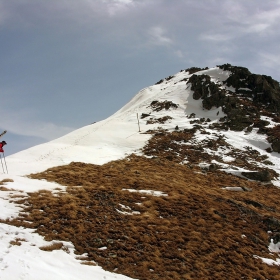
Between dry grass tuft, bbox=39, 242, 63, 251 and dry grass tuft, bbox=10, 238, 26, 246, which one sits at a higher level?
dry grass tuft, bbox=10, 238, 26, 246

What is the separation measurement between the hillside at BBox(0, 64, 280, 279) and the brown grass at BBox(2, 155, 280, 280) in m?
0.05

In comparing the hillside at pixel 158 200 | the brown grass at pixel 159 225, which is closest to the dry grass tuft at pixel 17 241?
the hillside at pixel 158 200

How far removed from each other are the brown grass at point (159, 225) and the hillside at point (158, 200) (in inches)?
2.1

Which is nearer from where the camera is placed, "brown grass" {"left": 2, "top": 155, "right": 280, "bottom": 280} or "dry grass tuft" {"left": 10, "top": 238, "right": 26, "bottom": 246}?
"dry grass tuft" {"left": 10, "top": 238, "right": 26, "bottom": 246}

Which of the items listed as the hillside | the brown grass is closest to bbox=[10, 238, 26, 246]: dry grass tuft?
the hillside

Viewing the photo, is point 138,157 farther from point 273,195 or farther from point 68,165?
point 273,195

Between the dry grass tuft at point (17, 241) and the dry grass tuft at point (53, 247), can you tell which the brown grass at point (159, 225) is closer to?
the dry grass tuft at point (53, 247)

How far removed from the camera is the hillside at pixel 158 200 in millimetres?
11531

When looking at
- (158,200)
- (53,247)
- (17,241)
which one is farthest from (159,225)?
(17,241)

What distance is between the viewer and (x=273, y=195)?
23953 mm

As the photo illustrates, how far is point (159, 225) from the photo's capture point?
1413cm

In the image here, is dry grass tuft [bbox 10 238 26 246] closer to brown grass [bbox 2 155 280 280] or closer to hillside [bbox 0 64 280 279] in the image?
hillside [bbox 0 64 280 279]

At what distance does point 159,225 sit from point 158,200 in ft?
11.0

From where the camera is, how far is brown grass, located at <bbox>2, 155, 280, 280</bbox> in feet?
36.6
